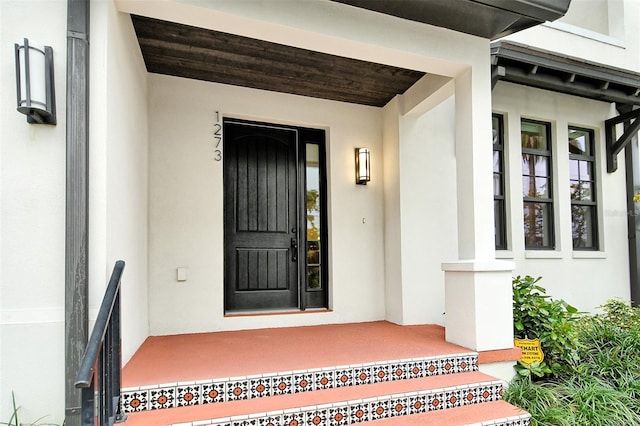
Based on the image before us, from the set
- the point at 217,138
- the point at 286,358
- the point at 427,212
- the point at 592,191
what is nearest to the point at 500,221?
the point at 427,212

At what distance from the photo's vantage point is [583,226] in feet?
19.0

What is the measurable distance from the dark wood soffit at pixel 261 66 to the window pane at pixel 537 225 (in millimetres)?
2616

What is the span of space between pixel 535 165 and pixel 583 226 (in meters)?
1.25

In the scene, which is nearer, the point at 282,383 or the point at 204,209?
the point at 282,383

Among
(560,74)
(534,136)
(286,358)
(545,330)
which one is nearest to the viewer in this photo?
(286,358)

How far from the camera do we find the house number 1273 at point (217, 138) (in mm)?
4219

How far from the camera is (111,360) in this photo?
210 cm

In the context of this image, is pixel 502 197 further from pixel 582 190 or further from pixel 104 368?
pixel 104 368

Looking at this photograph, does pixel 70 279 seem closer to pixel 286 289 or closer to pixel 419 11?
pixel 286 289

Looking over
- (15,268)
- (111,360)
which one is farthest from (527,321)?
(15,268)

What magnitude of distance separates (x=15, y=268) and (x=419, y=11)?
3294mm

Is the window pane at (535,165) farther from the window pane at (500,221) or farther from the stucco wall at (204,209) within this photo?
the stucco wall at (204,209)

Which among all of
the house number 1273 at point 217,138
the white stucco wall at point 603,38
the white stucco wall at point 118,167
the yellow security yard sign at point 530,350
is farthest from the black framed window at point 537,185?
the white stucco wall at point 118,167

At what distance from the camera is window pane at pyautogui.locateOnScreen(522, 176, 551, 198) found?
17.9ft
